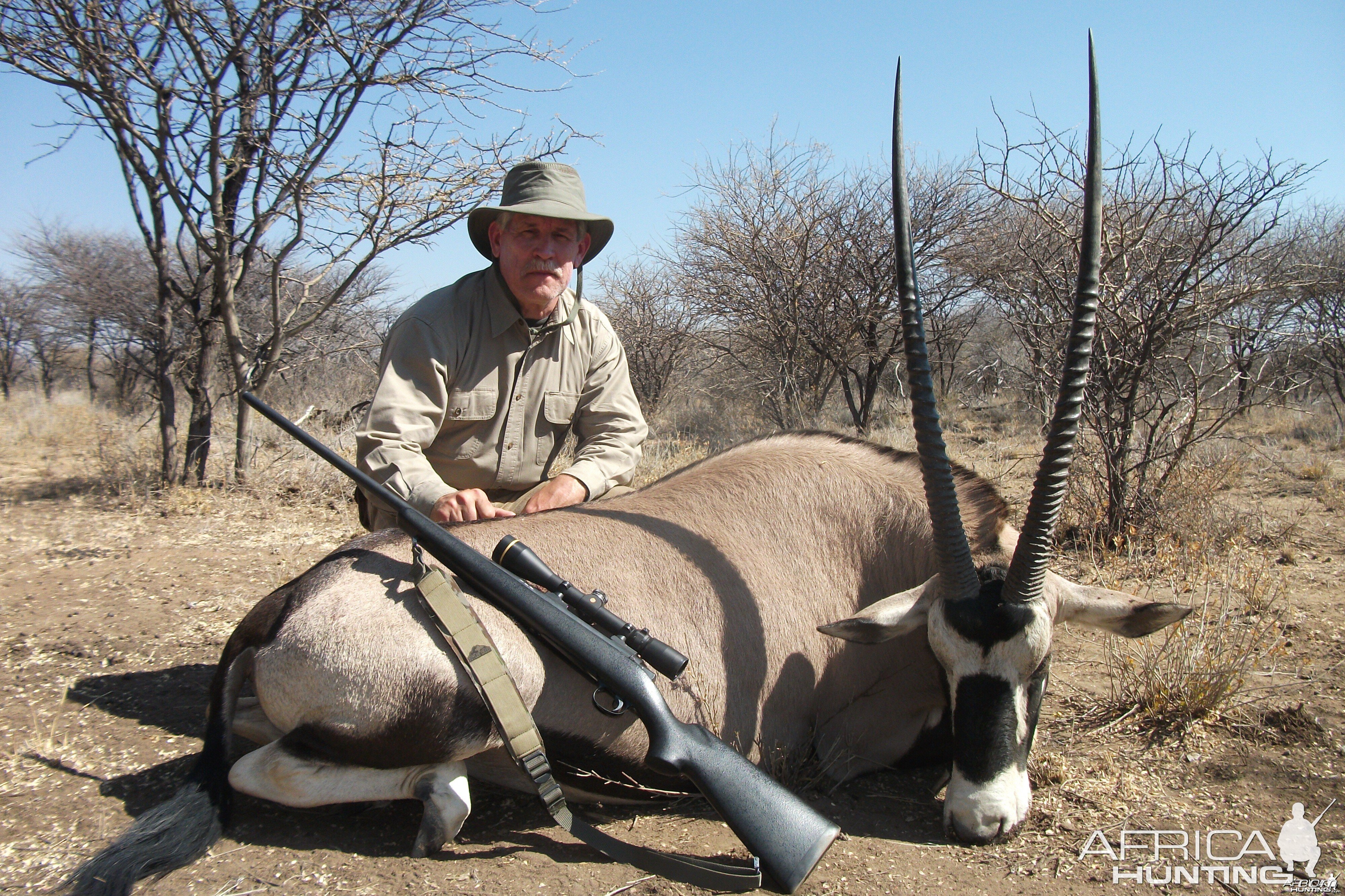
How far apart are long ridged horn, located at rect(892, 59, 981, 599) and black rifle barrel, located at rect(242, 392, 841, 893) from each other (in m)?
0.85

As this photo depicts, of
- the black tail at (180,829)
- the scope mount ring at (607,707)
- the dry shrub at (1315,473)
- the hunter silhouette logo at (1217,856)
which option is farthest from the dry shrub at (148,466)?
the dry shrub at (1315,473)

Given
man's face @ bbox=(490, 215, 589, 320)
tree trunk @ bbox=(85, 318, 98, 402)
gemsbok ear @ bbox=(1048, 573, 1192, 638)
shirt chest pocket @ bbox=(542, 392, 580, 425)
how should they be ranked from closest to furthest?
1. gemsbok ear @ bbox=(1048, 573, 1192, 638)
2. man's face @ bbox=(490, 215, 589, 320)
3. shirt chest pocket @ bbox=(542, 392, 580, 425)
4. tree trunk @ bbox=(85, 318, 98, 402)

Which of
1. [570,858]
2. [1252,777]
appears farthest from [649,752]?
[1252,777]

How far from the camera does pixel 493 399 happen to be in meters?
3.90

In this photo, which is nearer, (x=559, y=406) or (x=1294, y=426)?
(x=559, y=406)

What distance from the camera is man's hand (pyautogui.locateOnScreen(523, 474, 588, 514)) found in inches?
141

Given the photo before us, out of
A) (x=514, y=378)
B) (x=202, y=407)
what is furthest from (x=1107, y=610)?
(x=202, y=407)

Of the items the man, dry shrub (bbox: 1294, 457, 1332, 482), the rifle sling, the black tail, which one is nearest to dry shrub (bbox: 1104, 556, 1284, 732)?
the rifle sling

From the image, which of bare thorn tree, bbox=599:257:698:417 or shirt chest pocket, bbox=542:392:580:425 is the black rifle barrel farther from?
bare thorn tree, bbox=599:257:698:417

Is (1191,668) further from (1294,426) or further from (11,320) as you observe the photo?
(11,320)

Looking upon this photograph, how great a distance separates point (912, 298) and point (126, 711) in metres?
3.36

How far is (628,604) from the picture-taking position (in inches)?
113

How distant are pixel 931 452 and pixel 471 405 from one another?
207 centimetres

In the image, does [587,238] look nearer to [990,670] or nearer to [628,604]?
[628,604]
